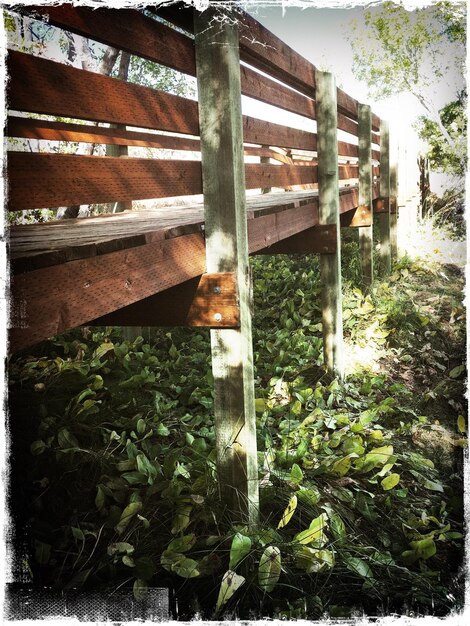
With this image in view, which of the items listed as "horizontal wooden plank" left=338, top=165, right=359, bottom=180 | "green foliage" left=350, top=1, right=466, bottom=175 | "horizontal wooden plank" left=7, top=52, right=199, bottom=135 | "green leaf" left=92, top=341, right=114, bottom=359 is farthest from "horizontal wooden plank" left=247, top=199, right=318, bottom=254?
"green foliage" left=350, top=1, right=466, bottom=175

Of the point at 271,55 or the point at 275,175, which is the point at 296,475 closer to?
the point at 275,175

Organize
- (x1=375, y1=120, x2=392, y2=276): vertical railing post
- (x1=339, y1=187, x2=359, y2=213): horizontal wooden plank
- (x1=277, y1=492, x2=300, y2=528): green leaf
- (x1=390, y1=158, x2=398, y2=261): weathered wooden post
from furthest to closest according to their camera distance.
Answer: (x1=390, y1=158, x2=398, y2=261): weathered wooden post
(x1=375, y1=120, x2=392, y2=276): vertical railing post
(x1=339, y1=187, x2=359, y2=213): horizontal wooden plank
(x1=277, y1=492, x2=300, y2=528): green leaf

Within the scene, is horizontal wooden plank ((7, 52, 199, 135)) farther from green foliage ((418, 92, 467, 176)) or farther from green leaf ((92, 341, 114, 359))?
green foliage ((418, 92, 467, 176))

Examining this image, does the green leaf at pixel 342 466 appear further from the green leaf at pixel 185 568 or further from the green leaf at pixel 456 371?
the green leaf at pixel 456 371

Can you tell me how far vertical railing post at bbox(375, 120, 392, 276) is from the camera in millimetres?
9008

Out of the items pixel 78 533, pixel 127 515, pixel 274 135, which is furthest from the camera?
pixel 274 135

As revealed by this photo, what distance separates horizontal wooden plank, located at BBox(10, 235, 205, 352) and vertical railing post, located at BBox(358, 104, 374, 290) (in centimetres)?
529

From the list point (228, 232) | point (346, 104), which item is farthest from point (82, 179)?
point (346, 104)

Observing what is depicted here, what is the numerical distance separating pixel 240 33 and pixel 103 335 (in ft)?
11.6

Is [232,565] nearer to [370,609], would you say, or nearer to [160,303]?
[370,609]

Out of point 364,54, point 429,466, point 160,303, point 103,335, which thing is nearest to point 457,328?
point 429,466

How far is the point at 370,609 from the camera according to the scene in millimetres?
2486

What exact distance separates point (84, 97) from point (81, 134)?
3051 millimetres

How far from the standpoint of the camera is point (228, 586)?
2221mm
